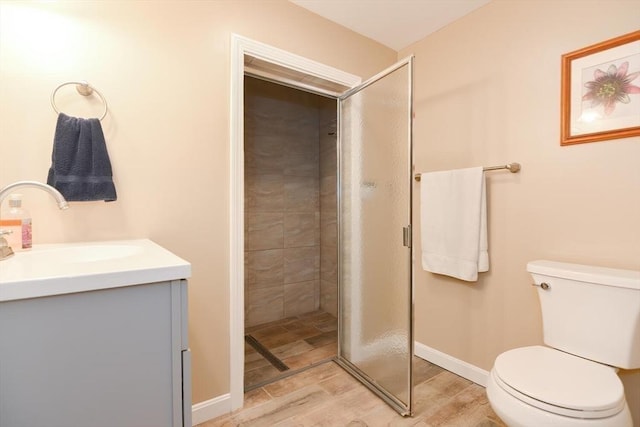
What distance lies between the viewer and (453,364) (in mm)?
2064

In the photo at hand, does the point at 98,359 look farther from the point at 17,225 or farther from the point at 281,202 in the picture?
the point at 281,202

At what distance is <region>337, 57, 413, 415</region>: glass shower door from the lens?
1667mm

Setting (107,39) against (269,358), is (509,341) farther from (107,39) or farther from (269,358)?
(107,39)

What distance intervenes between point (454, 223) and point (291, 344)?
160 centimetres

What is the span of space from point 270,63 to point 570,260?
6.23ft

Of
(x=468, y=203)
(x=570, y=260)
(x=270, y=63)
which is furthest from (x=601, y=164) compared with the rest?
(x=270, y=63)

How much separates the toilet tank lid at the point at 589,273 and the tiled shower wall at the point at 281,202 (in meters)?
2.15

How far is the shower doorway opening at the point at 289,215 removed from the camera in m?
2.95

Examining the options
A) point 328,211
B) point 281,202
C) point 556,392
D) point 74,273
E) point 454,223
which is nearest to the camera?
point 74,273

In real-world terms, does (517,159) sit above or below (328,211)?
above

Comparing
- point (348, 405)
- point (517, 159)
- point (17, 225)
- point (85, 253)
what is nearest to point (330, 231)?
point (348, 405)

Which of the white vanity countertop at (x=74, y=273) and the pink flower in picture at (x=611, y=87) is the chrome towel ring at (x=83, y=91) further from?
the pink flower in picture at (x=611, y=87)

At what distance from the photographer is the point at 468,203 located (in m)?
1.85

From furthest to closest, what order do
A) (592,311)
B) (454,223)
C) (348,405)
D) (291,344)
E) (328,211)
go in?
(328,211), (291,344), (454,223), (348,405), (592,311)
